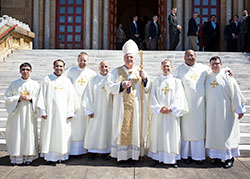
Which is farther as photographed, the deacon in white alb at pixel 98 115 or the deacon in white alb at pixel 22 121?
the deacon in white alb at pixel 98 115

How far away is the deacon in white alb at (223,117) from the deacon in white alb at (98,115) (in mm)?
1692

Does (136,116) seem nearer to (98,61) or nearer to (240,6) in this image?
→ (98,61)

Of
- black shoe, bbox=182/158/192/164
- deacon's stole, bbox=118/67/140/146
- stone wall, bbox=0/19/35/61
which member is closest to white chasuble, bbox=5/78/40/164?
deacon's stole, bbox=118/67/140/146

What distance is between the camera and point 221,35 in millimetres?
11633

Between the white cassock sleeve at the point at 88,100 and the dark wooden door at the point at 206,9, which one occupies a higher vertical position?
the dark wooden door at the point at 206,9

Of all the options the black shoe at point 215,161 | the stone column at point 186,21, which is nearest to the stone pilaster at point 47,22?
the stone column at point 186,21

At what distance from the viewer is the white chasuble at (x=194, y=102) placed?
156 inches

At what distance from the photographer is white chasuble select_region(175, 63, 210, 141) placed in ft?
13.0

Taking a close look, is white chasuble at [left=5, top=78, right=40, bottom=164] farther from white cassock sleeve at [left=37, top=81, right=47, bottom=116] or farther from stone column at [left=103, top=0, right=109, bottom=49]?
stone column at [left=103, top=0, right=109, bottom=49]

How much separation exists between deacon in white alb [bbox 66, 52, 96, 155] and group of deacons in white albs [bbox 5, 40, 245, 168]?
4cm

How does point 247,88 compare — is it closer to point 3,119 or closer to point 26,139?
point 26,139

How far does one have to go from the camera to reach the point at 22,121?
3.92m

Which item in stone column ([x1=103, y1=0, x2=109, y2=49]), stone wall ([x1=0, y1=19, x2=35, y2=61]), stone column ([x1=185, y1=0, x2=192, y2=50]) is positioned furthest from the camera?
stone column ([x1=103, y1=0, x2=109, y2=49])

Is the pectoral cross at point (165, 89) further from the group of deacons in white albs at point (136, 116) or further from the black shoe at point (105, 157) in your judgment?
the black shoe at point (105, 157)
